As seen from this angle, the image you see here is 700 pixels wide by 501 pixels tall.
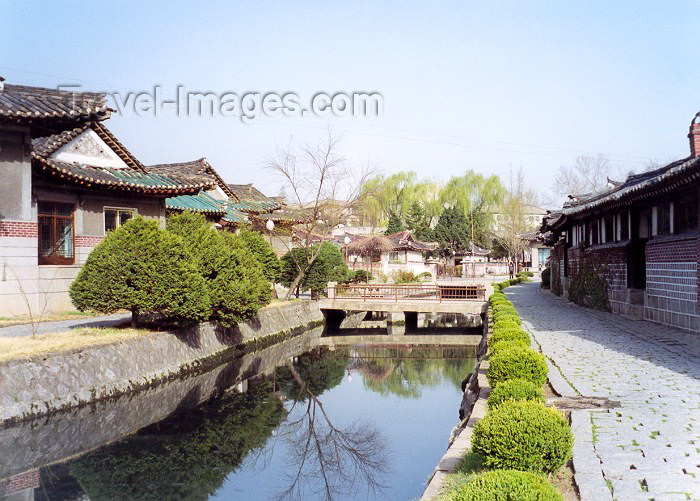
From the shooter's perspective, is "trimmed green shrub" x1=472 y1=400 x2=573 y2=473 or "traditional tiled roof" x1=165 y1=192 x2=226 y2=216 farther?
"traditional tiled roof" x1=165 y1=192 x2=226 y2=216

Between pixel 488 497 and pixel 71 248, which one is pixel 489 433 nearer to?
pixel 488 497

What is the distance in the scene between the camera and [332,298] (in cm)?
2569

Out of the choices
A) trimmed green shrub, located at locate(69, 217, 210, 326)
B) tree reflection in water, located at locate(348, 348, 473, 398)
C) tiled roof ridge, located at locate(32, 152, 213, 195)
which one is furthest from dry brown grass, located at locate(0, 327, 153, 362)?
tree reflection in water, located at locate(348, 348, 473, 398)

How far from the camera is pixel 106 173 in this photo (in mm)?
18359

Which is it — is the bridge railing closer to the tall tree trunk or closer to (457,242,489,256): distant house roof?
the tall tree trunk

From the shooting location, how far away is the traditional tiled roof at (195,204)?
23375mm

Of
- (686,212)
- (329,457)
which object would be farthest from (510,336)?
(686,212)

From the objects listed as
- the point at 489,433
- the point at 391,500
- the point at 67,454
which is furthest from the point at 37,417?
the point at 489,433

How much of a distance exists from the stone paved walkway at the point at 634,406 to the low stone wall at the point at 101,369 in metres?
8.21

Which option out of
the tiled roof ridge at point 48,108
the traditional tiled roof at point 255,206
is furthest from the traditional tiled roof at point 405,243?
the tiled roof ridge at point 48,108

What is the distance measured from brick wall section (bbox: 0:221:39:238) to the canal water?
5.90 metres

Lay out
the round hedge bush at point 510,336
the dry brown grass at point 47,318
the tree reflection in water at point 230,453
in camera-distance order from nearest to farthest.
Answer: the tree reflection in water at point 230,453, the round hedge bush at point 510,336, the dry brown grass at point 47,318

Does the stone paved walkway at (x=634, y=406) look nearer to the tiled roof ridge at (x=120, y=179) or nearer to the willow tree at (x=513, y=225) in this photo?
the tiled roof ridge at (x=120, y=179)

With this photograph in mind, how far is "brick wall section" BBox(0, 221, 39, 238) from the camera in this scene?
48.3 feet
